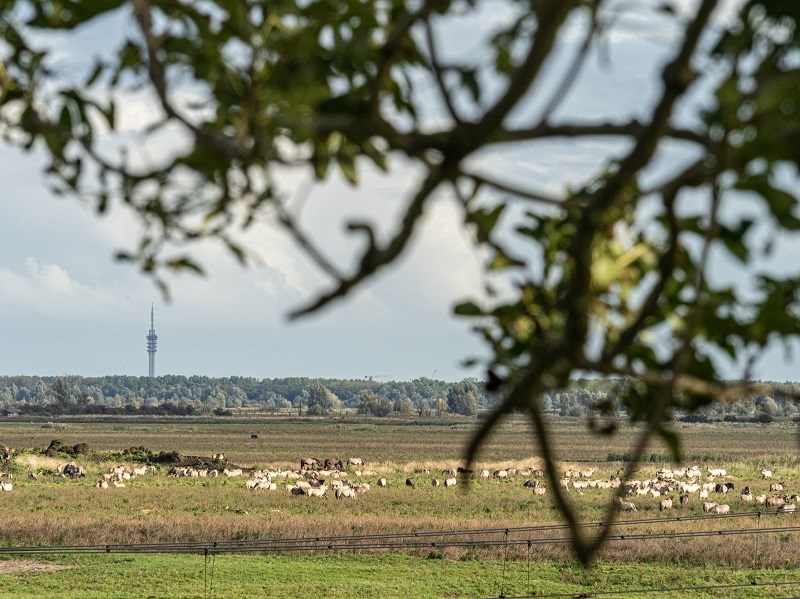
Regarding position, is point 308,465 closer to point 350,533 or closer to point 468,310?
point 350,533

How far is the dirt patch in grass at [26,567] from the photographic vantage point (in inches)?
880

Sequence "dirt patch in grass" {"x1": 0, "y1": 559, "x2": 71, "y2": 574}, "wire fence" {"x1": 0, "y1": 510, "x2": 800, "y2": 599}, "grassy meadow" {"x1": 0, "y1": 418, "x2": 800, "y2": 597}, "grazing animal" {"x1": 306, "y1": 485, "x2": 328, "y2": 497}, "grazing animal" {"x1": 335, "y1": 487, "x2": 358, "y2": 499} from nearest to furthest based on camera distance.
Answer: "wire fence" {"x1": 0, "y1": 510, "x2": 800, "y2": 599} → "grassy meadow" {"x1": 0, "y1": 418, "x2": 800, "y2": 597} → "dirt patch in grass" {"x1": 0, "y1": 559, "x2": 71, "y2": 574} → "grazing animal" {"x1": 335, "y1": 487, "x2": 358, "y2": 499} → "grazing animal" {"x1": 306, "y1": 485, "x2": 328, "y2": 497}

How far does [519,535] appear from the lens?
88.0ft

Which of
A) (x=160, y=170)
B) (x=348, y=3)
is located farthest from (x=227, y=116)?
(x=348, y=3)

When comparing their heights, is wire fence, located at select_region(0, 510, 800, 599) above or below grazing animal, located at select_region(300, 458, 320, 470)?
below

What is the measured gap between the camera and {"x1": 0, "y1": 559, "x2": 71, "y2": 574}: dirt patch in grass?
73.3ft

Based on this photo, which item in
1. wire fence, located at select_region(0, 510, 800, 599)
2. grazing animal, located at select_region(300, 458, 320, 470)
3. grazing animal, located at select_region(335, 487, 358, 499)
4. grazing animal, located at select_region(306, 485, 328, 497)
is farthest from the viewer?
grazing animal, located at select_region(300, 458, 320, 470)

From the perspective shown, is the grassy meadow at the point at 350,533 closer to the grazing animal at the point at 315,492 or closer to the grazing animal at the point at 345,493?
the grazing animal at the point at 345,493

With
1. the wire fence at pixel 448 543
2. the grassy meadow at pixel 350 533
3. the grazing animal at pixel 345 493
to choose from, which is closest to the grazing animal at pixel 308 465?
the grassy meadow at pixel 350 533

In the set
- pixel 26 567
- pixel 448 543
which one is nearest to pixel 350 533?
pixel 448 543

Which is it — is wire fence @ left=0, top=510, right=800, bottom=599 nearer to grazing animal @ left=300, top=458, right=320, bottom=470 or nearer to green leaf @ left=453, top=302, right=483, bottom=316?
green leaf @ left=453, top=302, right=483, bottom=316

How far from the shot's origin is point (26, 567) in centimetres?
2291

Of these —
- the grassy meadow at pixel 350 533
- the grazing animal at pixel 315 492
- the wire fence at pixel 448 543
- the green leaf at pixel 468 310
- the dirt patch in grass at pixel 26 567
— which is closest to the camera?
the green leaf at pixel 468 310

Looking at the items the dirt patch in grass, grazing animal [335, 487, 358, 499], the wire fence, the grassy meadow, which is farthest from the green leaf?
grazing animal [335, 487, 358, 499]
